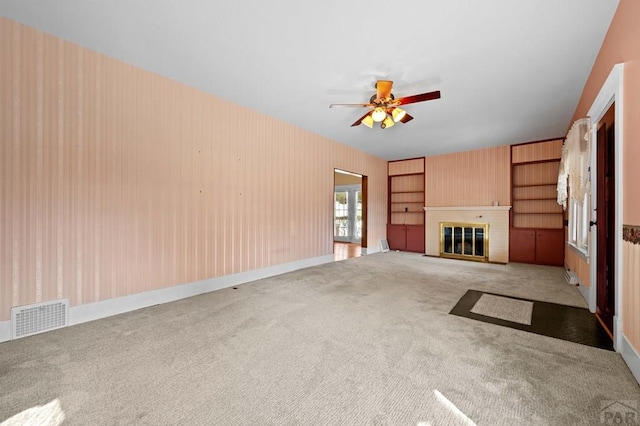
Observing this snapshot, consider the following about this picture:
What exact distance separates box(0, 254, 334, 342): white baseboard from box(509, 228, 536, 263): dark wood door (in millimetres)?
5722

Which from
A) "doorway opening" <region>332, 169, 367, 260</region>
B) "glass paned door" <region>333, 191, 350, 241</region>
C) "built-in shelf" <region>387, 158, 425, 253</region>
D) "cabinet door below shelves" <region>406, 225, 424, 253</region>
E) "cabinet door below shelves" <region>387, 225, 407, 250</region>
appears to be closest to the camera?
"cabinet door below shelves" <region>406, 225, 424, 253</region>

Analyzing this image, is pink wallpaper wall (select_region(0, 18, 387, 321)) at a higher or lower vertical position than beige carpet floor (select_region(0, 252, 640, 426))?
higher

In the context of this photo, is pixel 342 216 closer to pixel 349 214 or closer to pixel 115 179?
Result: pixel 349 214

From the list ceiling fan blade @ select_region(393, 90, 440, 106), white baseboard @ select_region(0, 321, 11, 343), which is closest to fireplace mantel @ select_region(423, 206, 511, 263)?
ceiling fan blade @ select_region(393, 90, 440, 106)

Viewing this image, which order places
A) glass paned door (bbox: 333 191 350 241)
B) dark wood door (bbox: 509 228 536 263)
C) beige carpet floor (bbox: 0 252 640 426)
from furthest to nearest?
glass paned door (bbox: 333 191 350 241) < dark wood door (bbox: 509 228 536 263) < beige carpet floor (bbox: 0 252 640 426)

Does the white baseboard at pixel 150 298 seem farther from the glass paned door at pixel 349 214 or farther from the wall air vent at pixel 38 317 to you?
the glass paned door at pixel 349 214

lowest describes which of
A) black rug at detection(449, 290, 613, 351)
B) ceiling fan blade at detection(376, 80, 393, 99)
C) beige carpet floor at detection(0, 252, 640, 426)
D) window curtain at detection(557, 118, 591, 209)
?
black rug at detection(449, 290, 613, 351)

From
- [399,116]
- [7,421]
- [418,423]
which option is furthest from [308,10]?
[7,421]

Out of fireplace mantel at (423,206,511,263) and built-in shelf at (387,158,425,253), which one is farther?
built-in shelf at (387,158,425,253)

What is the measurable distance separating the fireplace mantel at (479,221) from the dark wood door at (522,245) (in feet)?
0.49

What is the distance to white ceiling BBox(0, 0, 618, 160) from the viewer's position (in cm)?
224

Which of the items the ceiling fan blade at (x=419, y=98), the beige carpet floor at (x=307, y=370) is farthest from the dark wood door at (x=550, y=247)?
the ceiling fan blade at (x=419, y=98)

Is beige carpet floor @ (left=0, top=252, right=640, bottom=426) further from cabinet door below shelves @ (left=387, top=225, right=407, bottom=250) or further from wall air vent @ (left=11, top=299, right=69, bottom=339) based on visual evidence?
cabinet door below shelves @ (left=387, top=225, right=407, bottom=250)

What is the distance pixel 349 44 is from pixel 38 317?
404 centimetres
